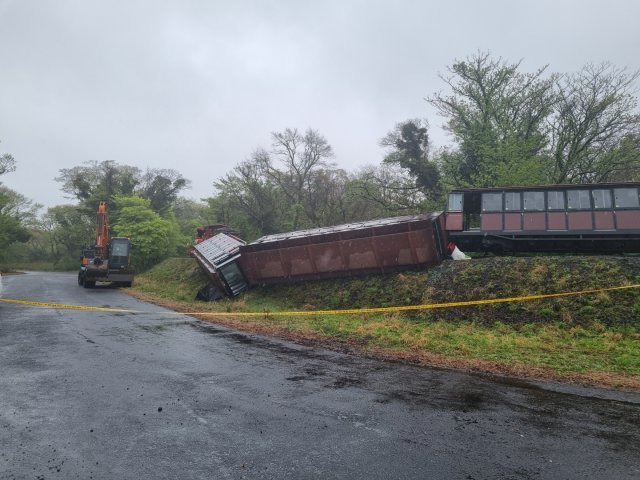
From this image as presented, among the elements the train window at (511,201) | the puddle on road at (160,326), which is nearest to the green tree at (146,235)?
the puddle on road at (160,326)

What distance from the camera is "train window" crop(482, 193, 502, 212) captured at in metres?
16.1

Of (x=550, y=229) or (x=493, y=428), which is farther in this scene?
(x=550, y=229)

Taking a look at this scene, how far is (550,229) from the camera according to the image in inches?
593

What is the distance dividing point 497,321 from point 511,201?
24.2ft

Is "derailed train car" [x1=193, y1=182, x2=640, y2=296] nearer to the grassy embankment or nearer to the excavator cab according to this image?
the grassy embankment

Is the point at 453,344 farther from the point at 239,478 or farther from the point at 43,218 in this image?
the point at 43,218

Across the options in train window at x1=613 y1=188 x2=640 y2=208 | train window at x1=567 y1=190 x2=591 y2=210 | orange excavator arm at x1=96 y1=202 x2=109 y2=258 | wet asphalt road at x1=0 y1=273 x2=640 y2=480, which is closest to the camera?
wet asphalt road at x1=0 y1=273 x2=640 y2=480

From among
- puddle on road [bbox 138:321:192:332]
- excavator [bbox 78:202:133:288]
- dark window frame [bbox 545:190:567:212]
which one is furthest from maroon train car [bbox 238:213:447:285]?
excavator [bbox 78:202:133:288]

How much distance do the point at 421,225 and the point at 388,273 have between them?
6.89 feet

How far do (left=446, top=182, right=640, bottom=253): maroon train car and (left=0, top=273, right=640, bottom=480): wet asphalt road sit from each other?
1063 centimetres

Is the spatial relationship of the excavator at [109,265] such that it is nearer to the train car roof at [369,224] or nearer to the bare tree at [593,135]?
the train car roof at [369,224]

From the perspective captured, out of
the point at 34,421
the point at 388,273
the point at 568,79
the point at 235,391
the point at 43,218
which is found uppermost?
the point at 568,79

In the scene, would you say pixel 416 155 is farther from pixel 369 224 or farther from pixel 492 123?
pixel 369 224

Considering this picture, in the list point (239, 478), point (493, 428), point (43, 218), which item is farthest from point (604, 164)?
point (43, 218)
